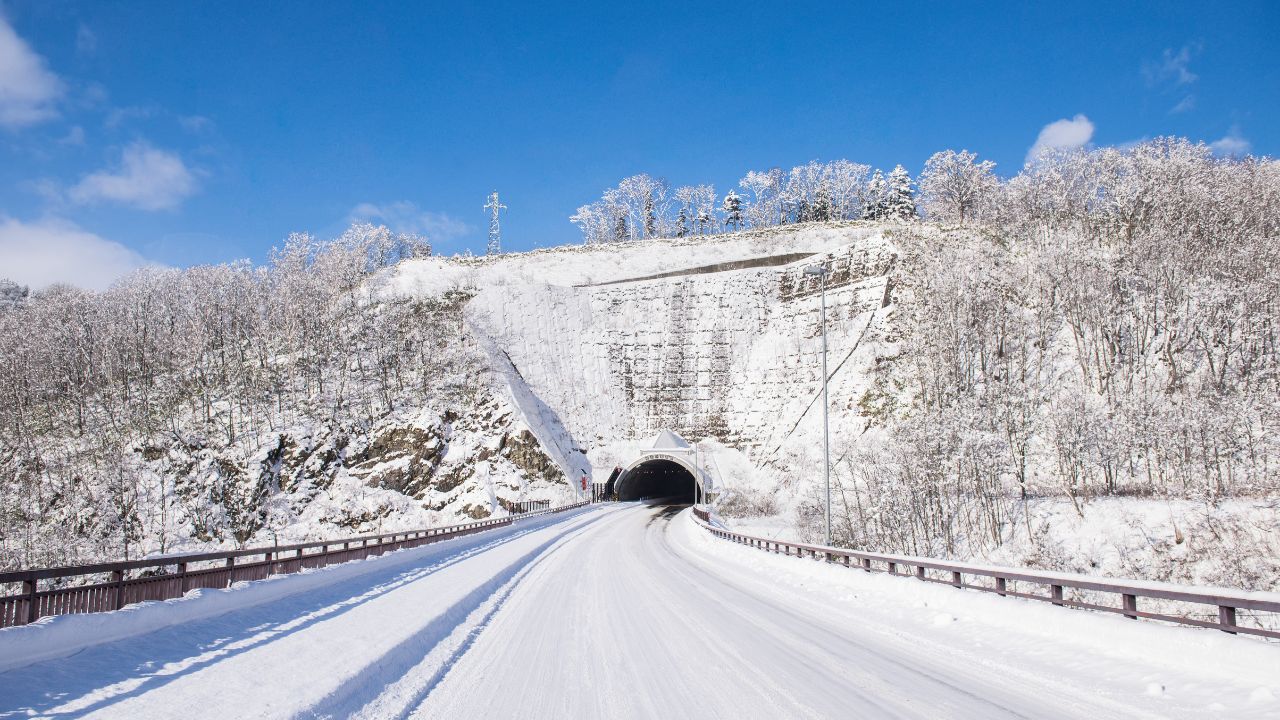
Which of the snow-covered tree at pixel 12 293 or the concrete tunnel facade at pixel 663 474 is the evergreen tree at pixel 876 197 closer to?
the concrete tunnel facade at pixel 663 474

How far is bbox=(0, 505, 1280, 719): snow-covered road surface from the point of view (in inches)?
241

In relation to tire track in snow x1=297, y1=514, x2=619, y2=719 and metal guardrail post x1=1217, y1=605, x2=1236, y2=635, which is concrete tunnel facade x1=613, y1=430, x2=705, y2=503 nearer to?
tire track in snow x1=297, y1=514, x2=619, y2=719

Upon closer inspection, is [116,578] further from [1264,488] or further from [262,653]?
[1264,488]

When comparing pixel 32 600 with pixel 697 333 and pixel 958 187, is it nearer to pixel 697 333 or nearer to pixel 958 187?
pixel 697 333

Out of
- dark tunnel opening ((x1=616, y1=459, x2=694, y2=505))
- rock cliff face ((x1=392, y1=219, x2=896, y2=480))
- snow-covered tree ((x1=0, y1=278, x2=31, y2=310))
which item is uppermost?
snow-covered tree ((x1=0, y1=278, x2=31, y2=310))

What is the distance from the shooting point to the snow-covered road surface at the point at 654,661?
6.12 meters

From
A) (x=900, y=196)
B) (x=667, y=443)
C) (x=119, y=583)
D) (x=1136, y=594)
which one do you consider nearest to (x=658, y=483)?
Result: (x=667, y=443)

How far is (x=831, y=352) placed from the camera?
65.7m

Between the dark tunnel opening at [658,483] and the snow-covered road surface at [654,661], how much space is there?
59976 millimetres

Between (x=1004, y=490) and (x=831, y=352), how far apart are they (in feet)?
88.9

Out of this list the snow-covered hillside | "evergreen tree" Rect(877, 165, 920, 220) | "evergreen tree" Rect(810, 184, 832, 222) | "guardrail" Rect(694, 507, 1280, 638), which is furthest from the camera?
"evergreen tree" Rect(810, 184, 832, 222)

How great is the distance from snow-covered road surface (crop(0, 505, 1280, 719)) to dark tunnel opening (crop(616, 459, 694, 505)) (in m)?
60.0

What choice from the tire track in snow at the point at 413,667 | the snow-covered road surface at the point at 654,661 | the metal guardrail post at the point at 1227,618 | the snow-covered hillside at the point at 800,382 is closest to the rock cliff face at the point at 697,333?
the snow-covered hillside at the point at 800,382

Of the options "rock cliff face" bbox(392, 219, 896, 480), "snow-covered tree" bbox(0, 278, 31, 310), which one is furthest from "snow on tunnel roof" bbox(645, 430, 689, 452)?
"snow-covered tree" bbox(0, 278, 31, 310)
